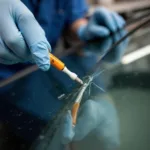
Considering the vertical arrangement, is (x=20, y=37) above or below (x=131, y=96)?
above

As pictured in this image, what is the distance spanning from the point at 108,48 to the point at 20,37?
0.39 metres

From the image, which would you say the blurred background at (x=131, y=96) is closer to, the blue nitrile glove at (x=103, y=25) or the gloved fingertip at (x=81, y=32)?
the blue nitrile glove at (x=103, y=25)

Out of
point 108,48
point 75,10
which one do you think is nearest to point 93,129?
point 108,48

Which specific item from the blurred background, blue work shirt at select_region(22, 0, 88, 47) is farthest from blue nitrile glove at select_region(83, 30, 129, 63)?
blue work shirt at select_region(22, 0, 88, 47)

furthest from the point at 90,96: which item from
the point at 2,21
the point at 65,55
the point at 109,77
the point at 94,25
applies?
the point at 94,25

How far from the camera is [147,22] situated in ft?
3.42

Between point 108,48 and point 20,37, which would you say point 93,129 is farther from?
point 108,48

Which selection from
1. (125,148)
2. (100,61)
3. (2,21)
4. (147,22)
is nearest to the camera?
(125,148)

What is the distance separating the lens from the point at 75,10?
124 cm

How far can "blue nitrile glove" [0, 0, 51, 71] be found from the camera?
530mm

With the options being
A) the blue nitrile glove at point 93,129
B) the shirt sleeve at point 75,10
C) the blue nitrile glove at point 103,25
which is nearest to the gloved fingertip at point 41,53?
the blue nitrile glove at point 93,129

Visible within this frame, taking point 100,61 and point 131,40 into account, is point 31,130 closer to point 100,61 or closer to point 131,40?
point 100,61

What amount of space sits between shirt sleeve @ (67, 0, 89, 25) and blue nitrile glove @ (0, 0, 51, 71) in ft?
2.17

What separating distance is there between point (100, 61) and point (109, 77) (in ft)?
0.33
